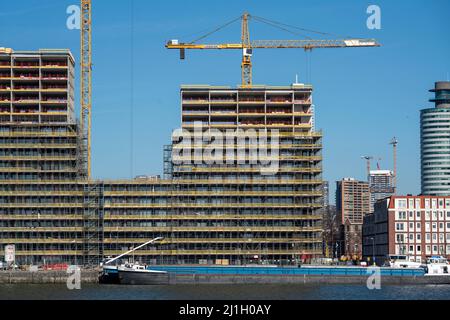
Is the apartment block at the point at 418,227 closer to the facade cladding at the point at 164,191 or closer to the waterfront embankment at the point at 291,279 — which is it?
the facade cladding at the point at 164,191

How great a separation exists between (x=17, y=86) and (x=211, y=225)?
173ft

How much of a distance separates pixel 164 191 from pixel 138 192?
18.3ft

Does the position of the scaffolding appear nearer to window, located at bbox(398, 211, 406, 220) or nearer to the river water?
the river water

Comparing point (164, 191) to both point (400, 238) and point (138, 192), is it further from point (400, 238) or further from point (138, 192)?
point (400, 238)

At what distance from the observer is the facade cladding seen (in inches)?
7170

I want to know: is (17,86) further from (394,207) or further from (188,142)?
(394,207)

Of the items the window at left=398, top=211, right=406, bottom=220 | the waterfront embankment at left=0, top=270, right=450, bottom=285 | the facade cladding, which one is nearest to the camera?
the waterfront embankment at left=0, top=270, right=450, bottom=285

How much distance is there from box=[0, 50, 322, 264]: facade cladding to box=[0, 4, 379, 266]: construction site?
219 mm

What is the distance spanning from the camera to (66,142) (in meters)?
186

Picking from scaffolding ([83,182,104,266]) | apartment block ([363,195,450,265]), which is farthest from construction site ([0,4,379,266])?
apartment block ([363,195,450,265])

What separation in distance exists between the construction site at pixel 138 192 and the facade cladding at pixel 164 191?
8.6 inches

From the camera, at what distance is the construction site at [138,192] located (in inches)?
7170

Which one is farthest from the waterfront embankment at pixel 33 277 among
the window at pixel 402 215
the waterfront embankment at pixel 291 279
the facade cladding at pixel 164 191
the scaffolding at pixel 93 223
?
the window at pixel 402 215
